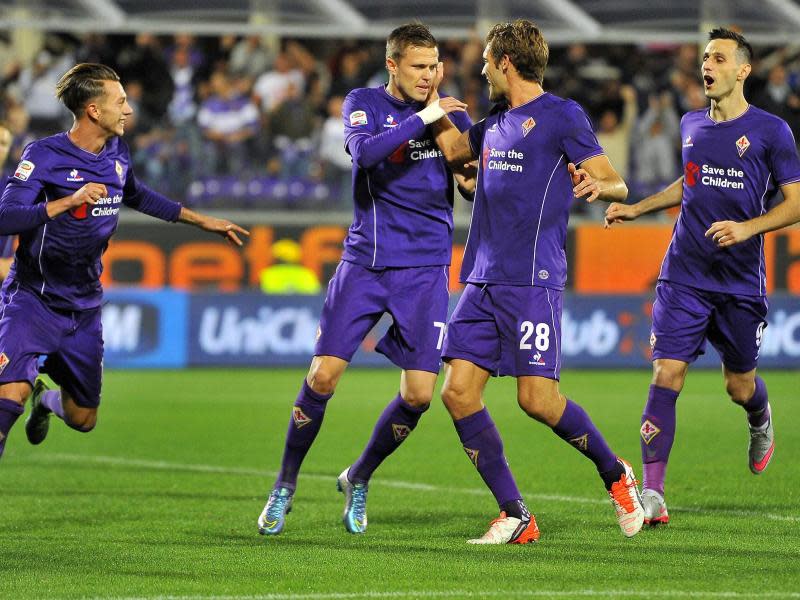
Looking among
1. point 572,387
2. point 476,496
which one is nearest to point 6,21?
point 572,387

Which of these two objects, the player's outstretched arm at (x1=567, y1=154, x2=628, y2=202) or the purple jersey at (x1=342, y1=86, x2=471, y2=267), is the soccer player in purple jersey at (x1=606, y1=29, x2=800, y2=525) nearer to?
the player's outstretched arm at (x1=567, y1=154, x2=628, y2=202)

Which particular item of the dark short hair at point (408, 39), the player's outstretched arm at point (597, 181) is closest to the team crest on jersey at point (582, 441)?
the player's outstretched arm at point (597, 181)

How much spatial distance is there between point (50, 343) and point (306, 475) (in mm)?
2744

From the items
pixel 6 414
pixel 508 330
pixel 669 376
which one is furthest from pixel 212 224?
pixel 669 376

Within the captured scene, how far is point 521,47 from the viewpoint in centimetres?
655

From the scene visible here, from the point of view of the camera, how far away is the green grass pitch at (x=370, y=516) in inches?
219

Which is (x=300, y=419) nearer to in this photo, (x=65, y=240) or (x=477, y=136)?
(x=65, y=240)

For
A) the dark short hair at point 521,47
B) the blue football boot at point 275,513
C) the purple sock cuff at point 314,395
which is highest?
the dark short hair at point 521,47

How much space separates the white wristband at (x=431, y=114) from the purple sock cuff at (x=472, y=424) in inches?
53.6

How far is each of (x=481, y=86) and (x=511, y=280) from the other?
47.4 feet

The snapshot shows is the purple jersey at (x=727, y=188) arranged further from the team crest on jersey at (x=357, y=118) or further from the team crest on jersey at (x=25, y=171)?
the team crest on jersey at (x=25, y=171)

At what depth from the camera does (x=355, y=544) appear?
658 cm

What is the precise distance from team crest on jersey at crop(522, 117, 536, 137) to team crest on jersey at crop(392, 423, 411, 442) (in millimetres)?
1569

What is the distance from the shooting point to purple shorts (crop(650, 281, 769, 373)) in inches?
293
